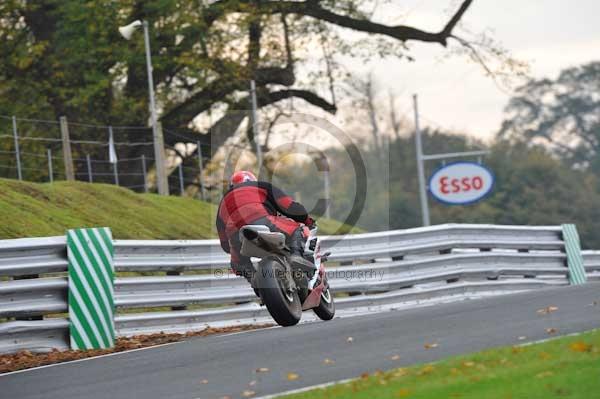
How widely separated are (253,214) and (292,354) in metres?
2.71

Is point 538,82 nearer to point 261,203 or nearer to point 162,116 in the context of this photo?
point 162,116

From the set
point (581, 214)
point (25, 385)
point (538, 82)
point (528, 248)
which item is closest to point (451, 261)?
point (528, 248)

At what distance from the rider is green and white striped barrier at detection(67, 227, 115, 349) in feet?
4.19

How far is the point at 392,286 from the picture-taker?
1712cm

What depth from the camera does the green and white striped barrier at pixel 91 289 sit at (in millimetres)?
12570

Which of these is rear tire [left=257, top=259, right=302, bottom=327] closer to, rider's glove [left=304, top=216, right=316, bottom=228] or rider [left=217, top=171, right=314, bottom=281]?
rider [left=217, top=171, right=314, bottom=281]

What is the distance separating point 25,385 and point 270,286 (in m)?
3.06

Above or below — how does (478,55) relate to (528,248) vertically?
above

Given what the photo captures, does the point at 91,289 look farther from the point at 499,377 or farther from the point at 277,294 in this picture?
the point at 499,377

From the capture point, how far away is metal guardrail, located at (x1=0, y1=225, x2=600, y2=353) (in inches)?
489

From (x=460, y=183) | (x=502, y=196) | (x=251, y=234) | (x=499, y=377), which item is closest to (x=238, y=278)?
(x=251, y=234)

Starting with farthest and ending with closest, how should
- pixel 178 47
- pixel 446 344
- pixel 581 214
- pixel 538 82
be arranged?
pixel 538 82 < pixel 581 214 < pixel 178 47 < pixel 446 344

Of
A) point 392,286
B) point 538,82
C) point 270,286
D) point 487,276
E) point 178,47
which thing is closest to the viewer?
point 270,286

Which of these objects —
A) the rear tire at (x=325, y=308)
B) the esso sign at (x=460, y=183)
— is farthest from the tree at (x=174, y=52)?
Answer: the rear tire at (x=325, y=308)
